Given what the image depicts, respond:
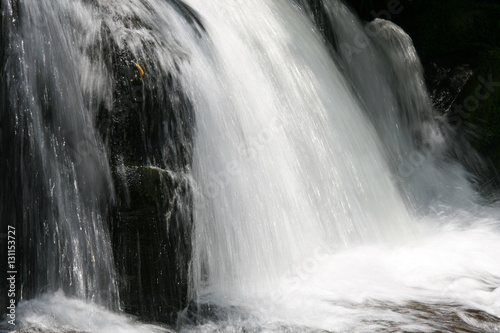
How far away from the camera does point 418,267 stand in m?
4.83

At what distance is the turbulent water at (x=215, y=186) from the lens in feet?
11.8

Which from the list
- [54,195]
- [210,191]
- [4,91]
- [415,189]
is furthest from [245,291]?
[415,189]

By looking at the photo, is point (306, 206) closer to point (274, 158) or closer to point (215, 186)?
point (274, 158)

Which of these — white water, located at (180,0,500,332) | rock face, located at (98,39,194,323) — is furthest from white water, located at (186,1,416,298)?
rock face, located at (98,39,194,323)

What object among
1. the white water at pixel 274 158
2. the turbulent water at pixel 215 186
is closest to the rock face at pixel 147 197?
the turbulent water at pixel 215 186

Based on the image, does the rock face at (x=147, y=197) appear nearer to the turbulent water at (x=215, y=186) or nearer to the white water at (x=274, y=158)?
the turbulent water at (x=215, y=186)

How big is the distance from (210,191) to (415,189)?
2.73 metres

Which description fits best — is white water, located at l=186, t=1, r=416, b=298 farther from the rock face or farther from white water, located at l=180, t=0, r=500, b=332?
the rock face

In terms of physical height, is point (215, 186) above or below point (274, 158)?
below

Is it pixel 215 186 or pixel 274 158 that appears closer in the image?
pixel 215 186

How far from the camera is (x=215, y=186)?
13.9 feet

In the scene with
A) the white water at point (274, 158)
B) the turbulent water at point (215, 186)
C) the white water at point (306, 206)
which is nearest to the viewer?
the turbulent water at point (215, 186)

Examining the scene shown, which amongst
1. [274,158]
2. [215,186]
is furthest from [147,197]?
[274,158]

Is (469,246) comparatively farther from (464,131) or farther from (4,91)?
(4,91)
